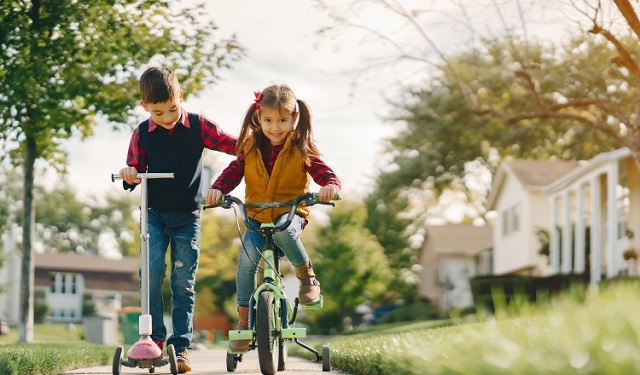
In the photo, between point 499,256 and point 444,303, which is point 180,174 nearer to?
point 499,256

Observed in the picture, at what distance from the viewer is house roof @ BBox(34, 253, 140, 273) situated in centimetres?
7123

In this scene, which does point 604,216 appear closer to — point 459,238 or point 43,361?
point 43,361

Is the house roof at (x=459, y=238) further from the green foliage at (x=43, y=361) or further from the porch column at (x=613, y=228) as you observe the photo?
the green foliage at (x=43, y=361)

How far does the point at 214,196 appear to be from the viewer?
20.0ft

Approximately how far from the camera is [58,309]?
7006cm

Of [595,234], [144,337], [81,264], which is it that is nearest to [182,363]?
[144,337]

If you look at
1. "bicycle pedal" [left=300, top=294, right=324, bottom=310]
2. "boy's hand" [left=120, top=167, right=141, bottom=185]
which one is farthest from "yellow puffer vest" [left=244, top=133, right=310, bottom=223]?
"boy's hand" [left=120, top=167, right=141, bottom=185]

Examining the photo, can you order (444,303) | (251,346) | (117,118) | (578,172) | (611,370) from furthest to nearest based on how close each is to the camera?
(444,303) → (578,172) → (117,118) → (251,346) → (611,370)

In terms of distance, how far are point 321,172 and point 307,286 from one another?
0.74 m

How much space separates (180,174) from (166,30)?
960cm

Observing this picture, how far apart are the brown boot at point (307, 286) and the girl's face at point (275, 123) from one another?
84 centimetres

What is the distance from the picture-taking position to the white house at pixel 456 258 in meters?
44.9

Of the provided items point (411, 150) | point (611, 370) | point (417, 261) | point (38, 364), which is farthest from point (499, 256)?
point (611, 370)

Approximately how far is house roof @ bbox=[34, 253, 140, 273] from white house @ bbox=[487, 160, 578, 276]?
40.5 m
